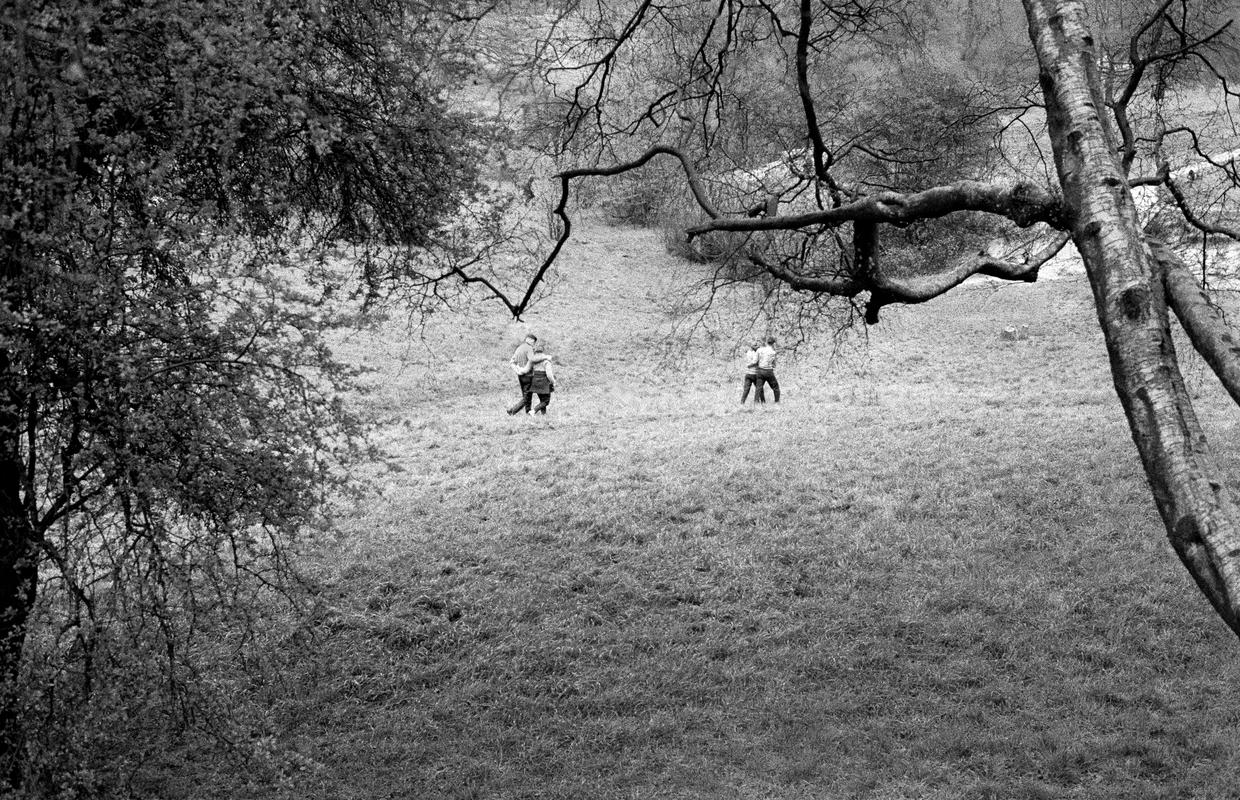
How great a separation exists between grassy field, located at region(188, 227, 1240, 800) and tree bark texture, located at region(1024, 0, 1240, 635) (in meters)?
2.72

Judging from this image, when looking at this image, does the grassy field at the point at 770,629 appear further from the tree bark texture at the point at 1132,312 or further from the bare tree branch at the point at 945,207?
the bare tree branch at the point at 945,207

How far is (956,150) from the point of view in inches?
397

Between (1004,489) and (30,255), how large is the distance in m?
9.07

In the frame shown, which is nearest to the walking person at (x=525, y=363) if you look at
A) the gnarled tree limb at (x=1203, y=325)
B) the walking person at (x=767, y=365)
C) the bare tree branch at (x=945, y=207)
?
the walking person at (x=767, y=365)

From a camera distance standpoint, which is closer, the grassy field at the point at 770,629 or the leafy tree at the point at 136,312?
the leafy tree at the point at 136,312

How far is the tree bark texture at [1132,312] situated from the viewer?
10.4ft

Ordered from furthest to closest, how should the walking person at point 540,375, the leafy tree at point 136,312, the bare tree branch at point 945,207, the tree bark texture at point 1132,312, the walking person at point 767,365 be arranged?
1. the walking person at point 767,365
2. the walking person at point 540,375
3. the bare tree branch at point 945,207
4. the leafy tree at point 136,312
5. the tree bark texture at point 1132,312

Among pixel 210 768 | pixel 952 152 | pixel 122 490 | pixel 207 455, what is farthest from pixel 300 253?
pixel 952 152

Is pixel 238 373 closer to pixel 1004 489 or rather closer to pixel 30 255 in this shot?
pixel 30 255

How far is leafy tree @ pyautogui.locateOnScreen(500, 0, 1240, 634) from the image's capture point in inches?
138

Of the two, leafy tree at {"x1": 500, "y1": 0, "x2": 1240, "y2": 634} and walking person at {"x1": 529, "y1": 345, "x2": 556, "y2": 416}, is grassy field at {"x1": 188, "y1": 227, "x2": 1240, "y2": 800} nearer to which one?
leafy tree at {"x1": 500, "y1": 0, "x2": 1240, "y2": 634}

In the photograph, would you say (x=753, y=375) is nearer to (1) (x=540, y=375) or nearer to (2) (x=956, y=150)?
(1) (x=540, y=375)

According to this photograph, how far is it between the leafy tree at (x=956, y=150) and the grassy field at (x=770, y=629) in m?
2.53

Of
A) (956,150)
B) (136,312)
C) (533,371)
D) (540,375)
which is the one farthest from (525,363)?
(136,312)
